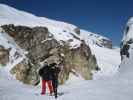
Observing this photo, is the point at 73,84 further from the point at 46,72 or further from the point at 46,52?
the point at 46,52

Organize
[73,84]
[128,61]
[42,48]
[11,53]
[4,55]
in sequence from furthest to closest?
[42,48], [11,53], [4,55], [128,61], [73,84]

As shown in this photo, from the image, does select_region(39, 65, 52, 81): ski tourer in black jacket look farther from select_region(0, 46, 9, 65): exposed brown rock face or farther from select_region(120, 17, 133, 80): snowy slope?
select_region(0, 46, 9, 65): exposed brown rock face

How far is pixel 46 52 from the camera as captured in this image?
57.9 m

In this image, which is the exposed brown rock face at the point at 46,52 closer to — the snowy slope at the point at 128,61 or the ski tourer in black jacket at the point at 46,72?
the snowy slope at the point at 128,61

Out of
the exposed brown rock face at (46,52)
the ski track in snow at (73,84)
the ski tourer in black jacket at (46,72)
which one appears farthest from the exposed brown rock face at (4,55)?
the ski tourer in black jacket at (46,72)

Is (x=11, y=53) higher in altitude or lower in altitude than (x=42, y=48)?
lower

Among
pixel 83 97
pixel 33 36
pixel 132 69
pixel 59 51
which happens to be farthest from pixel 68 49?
pixel 83 97

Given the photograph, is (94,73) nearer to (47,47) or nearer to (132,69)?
(47,47)

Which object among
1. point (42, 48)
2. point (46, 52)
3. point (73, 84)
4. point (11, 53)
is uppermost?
point (42, 48)

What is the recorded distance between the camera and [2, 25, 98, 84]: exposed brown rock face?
2206 inches

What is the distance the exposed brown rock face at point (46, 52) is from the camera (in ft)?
184

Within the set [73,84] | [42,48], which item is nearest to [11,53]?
[42,48]

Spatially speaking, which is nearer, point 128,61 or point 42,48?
point 128,61

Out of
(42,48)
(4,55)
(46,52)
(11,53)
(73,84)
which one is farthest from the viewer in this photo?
(42,48)
